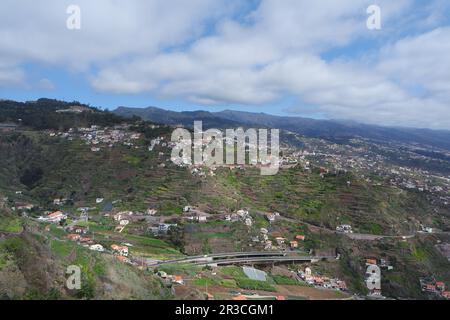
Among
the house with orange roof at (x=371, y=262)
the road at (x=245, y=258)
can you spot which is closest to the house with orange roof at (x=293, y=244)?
the road at (x=245, y=258)

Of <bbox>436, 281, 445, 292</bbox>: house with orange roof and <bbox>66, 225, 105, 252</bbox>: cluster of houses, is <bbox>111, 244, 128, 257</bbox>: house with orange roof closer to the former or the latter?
<bbox>66, 225, 105, 252</bbox>: cluster of houses

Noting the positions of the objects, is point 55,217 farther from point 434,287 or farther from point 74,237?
point 434,287

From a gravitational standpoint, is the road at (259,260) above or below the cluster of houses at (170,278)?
below

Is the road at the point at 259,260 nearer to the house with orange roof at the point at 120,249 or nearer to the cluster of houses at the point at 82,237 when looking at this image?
the house with orange roof at the point at 120,249

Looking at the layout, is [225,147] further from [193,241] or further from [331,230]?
[193,241]

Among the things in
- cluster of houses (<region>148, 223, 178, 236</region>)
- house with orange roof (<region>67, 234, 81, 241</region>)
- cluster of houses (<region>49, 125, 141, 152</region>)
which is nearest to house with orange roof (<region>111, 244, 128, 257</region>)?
house with orange roof (<region>67, 234, 81, 241</region>)
